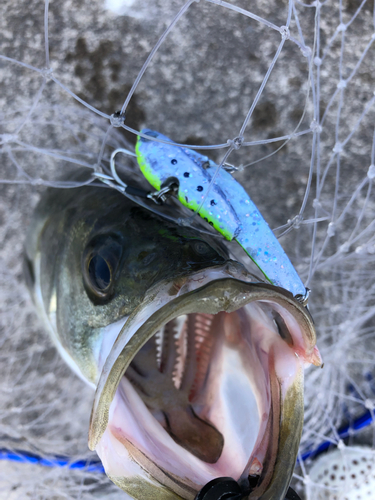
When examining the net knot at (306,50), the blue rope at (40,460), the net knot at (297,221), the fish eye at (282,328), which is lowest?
the blue rope at (40,460)

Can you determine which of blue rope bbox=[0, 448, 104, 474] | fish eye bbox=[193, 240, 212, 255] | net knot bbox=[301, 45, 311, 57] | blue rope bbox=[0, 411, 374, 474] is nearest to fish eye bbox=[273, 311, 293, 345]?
fish eye bbox=[193, 240, 212, 255]

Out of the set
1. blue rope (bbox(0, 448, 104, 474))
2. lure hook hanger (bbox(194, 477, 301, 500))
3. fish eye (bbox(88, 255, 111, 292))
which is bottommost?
blue rope (bbox(0, 448, 104, 474))

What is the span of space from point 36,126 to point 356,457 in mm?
2179

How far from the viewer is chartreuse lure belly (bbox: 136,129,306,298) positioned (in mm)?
1119

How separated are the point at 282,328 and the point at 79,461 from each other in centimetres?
156

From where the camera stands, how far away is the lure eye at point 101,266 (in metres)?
1.11

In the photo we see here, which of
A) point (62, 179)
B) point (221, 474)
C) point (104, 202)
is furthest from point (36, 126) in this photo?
point (221, 474)

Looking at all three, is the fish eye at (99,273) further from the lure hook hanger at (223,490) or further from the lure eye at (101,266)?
the lure hook hanger at (223,490)

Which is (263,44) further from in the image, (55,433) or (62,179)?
(55,433)

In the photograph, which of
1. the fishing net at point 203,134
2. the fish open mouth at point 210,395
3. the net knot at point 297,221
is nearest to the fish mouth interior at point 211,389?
the fish open mouth at point 210,395

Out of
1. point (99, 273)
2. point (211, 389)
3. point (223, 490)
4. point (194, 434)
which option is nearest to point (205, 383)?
point (211, 389)

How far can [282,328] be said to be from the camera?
1.05 m

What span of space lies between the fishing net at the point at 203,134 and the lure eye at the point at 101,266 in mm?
498

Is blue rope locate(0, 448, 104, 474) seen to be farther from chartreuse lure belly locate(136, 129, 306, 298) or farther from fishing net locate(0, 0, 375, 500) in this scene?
chartreuse lure belly locate(136, 129, 306, 298)
